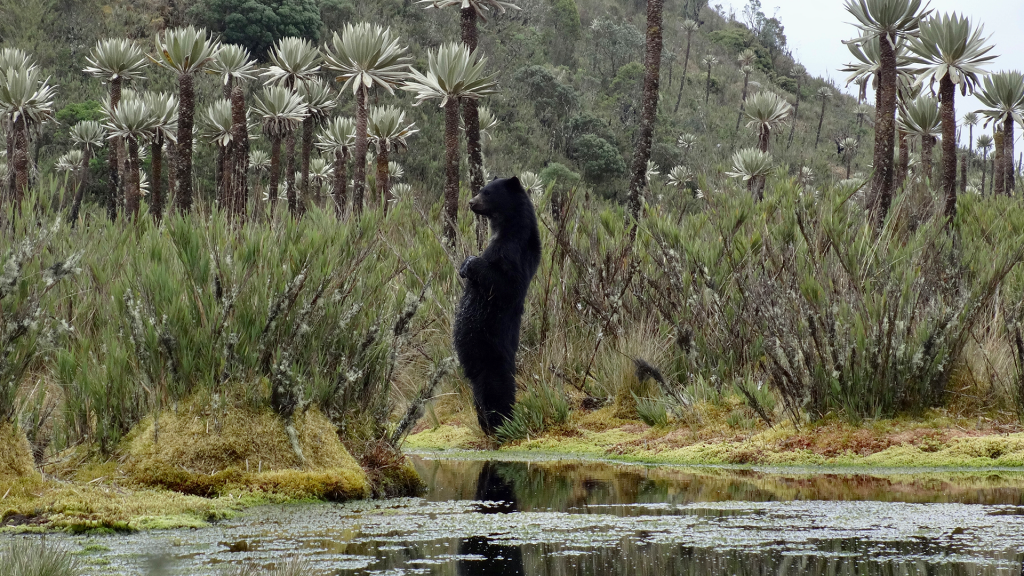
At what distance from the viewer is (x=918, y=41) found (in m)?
18.6

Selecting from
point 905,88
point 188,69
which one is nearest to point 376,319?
point 188,69

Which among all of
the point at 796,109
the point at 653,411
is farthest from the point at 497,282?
the point at 796,109

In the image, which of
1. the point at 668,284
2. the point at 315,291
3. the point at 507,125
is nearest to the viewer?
the point at 315,291

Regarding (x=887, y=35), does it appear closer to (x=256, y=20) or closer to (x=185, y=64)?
(x=185, y=64)

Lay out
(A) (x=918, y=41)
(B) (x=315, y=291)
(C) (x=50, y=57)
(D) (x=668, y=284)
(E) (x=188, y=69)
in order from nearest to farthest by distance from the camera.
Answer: (B) (x=315, y=291) < (D) (x=668, y=284) < (A) (x=918, y=41) < (E) (x=188, y=69) < (C) (x=50, y=57)

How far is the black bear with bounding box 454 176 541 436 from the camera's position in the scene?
23.8ft

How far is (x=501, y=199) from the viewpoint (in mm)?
7430

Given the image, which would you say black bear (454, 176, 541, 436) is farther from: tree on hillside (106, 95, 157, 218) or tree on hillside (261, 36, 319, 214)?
tree on hillside (261, 36, 319, 214)

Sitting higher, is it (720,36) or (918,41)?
(720,36)

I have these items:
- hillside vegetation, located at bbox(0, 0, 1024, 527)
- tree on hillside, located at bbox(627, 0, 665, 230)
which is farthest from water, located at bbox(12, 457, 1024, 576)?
tree on hillside, located at bbox(627, 0, 665, 230)

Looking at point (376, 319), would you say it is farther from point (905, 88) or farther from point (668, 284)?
point (905, 88)

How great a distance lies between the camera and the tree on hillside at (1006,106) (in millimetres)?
23547

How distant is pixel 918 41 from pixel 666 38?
7267 cm

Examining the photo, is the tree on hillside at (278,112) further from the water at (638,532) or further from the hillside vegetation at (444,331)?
the water at (638,532)
